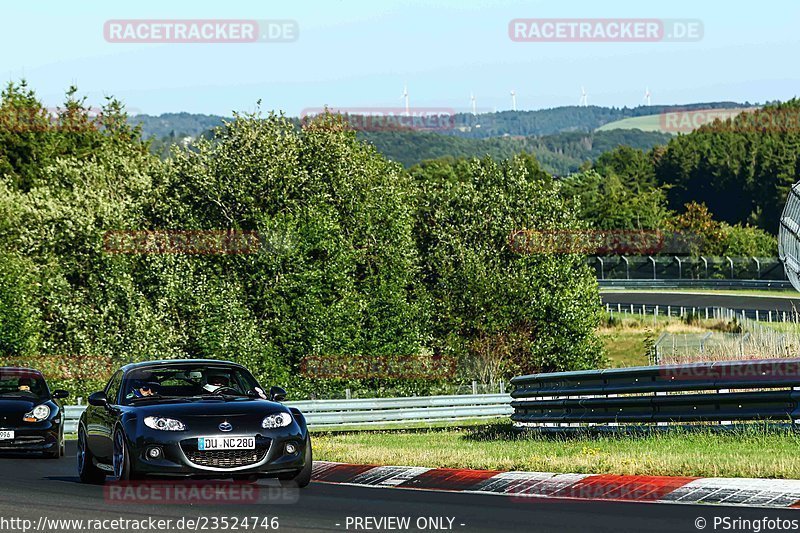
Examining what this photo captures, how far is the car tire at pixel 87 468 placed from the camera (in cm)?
1401

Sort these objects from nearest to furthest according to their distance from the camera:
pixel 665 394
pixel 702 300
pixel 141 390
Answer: pixel 141 390
pixel 665 394
pixel 702 300

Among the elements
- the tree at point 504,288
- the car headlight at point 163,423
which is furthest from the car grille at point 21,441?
the tree at point 504,288

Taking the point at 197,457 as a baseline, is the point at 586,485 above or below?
below

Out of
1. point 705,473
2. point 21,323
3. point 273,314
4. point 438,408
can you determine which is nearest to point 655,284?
point 273,314

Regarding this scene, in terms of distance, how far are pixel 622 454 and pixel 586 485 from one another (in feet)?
5.88

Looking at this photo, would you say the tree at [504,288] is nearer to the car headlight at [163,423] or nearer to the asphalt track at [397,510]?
the asphalt track at [397,510]

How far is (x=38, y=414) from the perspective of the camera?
63.8ft

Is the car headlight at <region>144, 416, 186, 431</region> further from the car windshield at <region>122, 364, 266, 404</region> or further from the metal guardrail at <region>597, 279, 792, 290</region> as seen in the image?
the metal guardrail at <region>597, 279, 792, 290</region>

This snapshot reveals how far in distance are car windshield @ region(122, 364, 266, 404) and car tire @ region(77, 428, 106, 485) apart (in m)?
1.09

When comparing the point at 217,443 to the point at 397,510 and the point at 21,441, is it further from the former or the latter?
the point at 21,441

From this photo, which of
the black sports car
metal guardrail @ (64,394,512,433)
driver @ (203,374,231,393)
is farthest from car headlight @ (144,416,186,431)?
metal guardrail @ (64,394,512,433)

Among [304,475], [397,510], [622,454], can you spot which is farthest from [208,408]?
[622,454]

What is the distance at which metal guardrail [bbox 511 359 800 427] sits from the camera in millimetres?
14258

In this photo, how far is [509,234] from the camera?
185 ft
